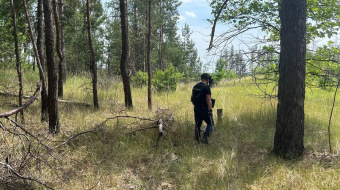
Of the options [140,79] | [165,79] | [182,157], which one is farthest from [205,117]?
[140,79]

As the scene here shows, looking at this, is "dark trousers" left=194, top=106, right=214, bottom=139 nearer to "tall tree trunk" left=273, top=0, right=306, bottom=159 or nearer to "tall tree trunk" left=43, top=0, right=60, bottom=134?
"tall tree trunk" left=273, top=0, right=306, bottom=159

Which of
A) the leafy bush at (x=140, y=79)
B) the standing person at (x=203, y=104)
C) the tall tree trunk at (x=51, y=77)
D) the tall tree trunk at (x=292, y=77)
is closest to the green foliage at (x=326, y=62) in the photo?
the tall tree trunk at (x=292, y=77)

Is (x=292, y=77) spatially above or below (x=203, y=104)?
above

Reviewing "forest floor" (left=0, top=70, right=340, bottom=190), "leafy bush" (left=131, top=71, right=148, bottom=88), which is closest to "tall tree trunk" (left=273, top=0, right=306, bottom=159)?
"forest floor" (left=0, top=70, right=340, bottom=190)

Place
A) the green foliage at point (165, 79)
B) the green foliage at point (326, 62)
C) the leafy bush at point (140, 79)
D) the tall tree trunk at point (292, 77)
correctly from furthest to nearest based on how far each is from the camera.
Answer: the leafy bush at point (140, 79) → the green foliage at point (165, 79) → the green foliage at point (326, 62) → the tall tree trunk at point (292, 77)

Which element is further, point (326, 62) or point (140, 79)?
point (140, 79)

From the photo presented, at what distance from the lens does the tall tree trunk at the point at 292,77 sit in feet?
14.5

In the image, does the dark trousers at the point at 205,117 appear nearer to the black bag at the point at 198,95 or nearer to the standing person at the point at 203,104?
the standing person at the point at 203,104

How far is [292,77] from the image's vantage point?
449 centimetres

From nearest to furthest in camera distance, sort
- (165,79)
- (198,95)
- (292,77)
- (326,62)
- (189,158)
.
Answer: (292,77) < (189,158) < (198,95) < (326,62) < (165,79)

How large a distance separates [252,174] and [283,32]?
2775 mm

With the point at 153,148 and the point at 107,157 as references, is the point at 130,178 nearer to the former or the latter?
the point at 107,157

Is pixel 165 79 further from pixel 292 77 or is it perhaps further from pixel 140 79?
pixel 292 77

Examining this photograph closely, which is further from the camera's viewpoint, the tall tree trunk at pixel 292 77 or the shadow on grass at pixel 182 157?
the tall tree trunk at pixel 292 77
